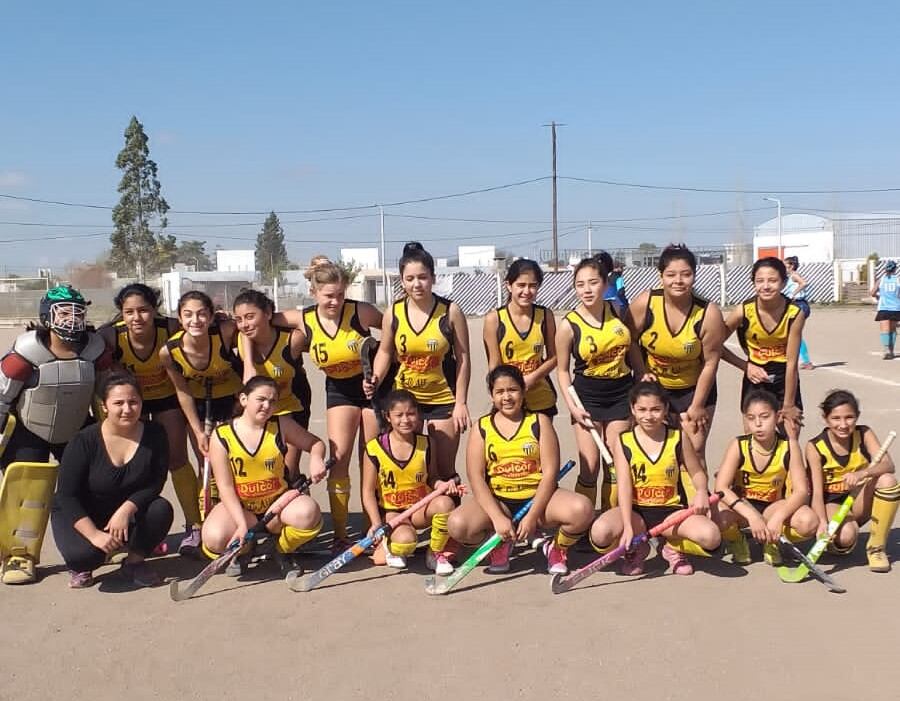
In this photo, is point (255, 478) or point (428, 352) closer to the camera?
point (255, 478)

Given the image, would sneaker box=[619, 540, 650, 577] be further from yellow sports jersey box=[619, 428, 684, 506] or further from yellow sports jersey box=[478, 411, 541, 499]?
yellow sports jersey box=[478, 411, 541, 499]

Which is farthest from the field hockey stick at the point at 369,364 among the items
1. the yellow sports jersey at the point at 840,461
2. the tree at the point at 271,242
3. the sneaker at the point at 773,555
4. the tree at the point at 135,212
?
the tree at the point at 271,242

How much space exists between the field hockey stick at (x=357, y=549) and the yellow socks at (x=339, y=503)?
0.20m

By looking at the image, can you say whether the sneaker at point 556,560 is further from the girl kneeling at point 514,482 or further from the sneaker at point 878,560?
the sneaker at point 878,560

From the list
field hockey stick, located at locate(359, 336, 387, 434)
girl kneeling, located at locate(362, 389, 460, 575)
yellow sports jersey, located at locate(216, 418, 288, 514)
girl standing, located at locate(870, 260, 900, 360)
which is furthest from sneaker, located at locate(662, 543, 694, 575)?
girl standing, located at locate(870, 260, 900, 360)

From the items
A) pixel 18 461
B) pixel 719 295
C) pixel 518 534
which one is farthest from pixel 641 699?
pixel 719 295

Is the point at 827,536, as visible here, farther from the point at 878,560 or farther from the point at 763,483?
the point at 763,483

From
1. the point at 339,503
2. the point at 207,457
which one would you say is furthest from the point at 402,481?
the point at 207,457

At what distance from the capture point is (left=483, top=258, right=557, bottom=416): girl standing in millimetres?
5047

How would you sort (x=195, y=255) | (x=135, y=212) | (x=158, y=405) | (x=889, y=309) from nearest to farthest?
(x=158, y=405) → (x=889, y=309) → (x=135, y=212) → (x=195, y=255)

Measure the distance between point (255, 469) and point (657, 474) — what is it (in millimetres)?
2103

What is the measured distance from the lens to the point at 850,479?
452 centimetres

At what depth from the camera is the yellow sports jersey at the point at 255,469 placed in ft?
15.4

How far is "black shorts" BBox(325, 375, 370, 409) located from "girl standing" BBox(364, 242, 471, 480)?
12 centimetres
